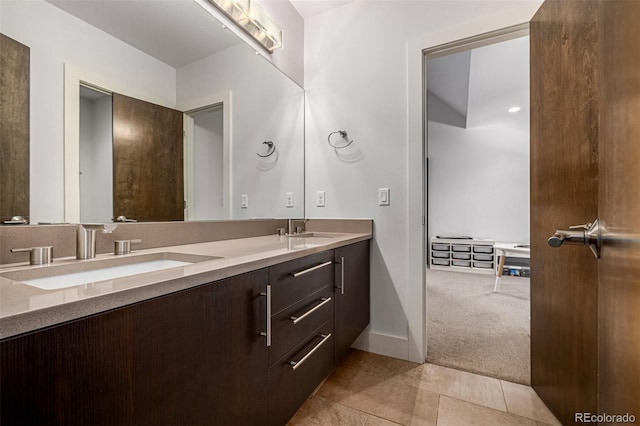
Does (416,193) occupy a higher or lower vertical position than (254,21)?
lower

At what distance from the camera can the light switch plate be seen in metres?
1.88

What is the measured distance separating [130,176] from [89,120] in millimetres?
224

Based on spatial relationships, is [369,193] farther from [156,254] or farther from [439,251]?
[439,251]

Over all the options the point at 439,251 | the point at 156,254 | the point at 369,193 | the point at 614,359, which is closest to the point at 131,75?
the point at 156,254

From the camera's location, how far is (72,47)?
35.9 inches

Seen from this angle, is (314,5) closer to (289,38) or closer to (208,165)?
(289,38)

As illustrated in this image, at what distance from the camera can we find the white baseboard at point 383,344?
6.03 feet

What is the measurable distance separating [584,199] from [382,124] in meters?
1.14

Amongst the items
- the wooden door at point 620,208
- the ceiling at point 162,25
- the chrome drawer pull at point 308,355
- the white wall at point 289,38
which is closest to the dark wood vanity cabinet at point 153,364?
the chrome drawer pull at point 308,355

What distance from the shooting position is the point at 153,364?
2.03 ft

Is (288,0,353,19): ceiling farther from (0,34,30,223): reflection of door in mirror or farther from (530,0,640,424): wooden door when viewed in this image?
(0,34,30,223): reflection of door in mirror

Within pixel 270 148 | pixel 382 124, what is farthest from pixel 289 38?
pixel 382 124

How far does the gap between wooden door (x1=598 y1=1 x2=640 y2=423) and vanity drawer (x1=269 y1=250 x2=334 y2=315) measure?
826 millimetres

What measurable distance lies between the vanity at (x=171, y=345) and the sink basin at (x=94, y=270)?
0.06 feet
